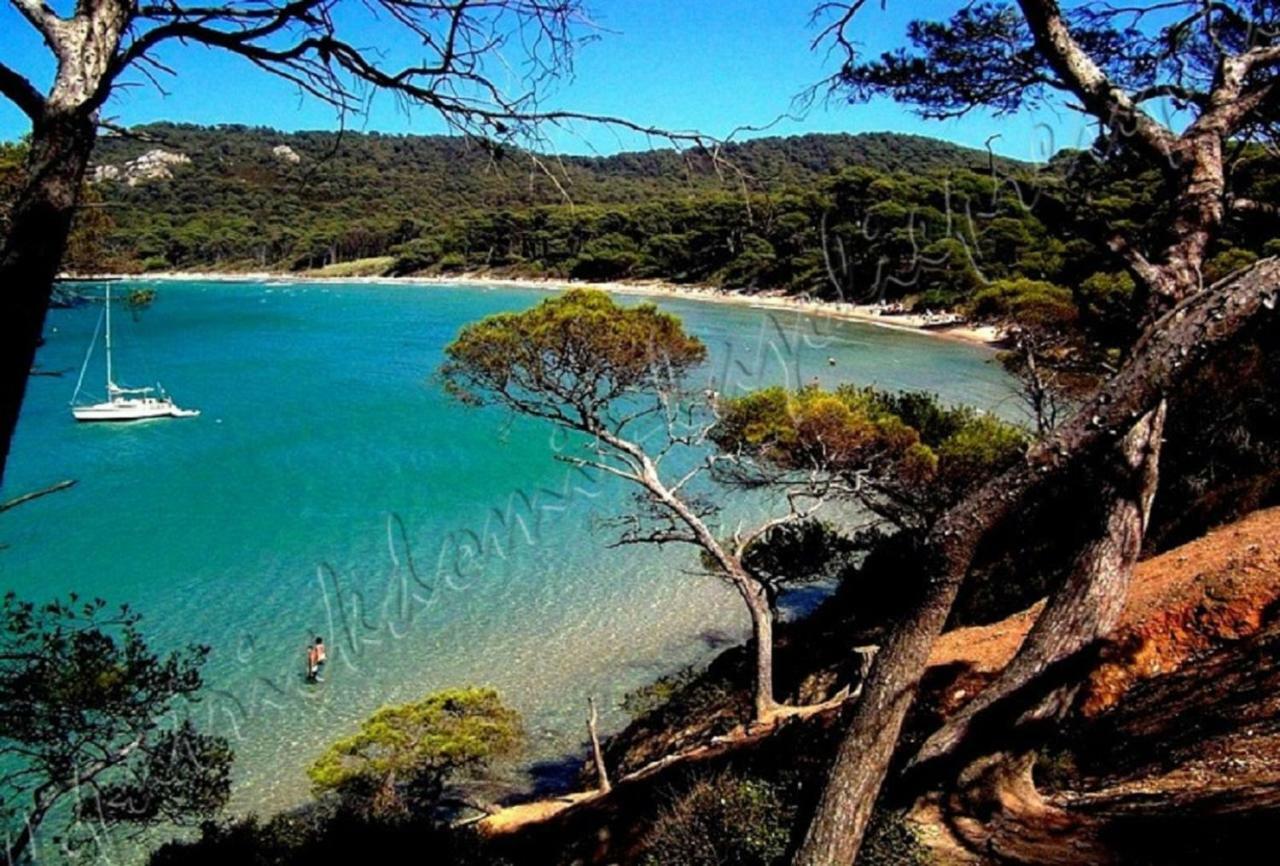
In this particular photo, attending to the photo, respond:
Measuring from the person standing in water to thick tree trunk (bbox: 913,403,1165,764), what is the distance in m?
11.6

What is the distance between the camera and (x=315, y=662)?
1287cm

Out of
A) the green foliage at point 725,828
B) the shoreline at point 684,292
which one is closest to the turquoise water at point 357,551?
the green foliage at point 725,828

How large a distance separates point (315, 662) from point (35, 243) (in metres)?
12.4

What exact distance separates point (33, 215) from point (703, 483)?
20336mm

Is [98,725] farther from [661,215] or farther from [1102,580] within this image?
[661,215]

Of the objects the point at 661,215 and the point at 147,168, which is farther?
the point at 661,215

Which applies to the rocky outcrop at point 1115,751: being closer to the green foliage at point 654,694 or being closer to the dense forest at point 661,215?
the green foliage at point 654,694

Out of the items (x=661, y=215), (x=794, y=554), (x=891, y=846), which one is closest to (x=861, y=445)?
(x=794, y=554)

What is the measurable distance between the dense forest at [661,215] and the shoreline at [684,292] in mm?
1245

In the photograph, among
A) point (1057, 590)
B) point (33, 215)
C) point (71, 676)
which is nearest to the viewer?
point (33, 215)

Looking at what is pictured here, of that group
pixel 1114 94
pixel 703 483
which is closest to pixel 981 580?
pixel 1114 94

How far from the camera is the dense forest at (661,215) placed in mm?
2375

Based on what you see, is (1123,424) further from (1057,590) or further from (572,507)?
(572,507)

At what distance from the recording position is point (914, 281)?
5391 centimetres
